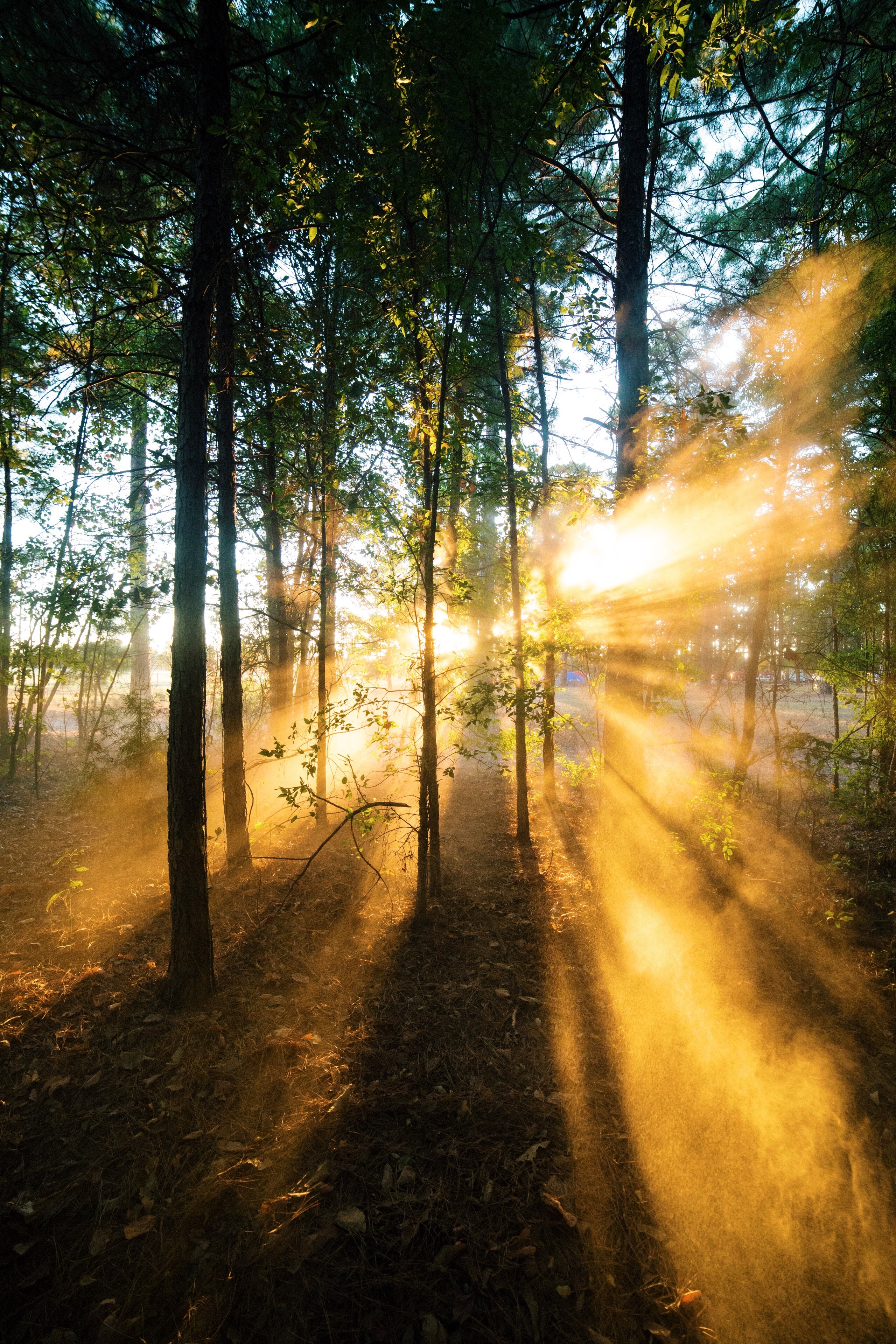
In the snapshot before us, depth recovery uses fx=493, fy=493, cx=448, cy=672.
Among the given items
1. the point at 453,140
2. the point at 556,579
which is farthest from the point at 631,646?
the point at 453,140

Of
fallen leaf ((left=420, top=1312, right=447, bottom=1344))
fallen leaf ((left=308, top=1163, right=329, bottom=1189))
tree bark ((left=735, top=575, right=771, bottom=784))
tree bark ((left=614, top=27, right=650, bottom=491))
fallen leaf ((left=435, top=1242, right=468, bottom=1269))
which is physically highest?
tree bark ((left=614, top=27, right=650, bottom=491))

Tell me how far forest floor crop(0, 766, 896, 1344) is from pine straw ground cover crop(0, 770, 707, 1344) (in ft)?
0.04

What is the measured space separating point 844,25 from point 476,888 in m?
11.3

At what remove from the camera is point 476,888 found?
7.05 meters

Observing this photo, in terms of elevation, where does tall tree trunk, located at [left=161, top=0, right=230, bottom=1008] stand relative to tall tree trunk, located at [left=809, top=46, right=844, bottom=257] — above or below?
below

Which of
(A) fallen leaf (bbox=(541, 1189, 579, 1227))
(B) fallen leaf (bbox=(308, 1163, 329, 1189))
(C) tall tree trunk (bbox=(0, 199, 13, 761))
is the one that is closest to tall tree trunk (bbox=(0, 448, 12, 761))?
(C) tall tree trunk (bbox=(0, 199, 13, 761))

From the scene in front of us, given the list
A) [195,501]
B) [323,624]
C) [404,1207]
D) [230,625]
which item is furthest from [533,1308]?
[323,624]

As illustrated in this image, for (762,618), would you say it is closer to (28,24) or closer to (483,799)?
(483,799)

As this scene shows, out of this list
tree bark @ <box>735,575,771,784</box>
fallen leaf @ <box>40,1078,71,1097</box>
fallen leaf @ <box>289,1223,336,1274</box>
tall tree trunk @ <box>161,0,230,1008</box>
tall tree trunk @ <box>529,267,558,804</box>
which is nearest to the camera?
fallen leaf @ <box>289,1223,336,1274</box>

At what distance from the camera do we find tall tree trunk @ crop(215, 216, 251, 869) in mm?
6293

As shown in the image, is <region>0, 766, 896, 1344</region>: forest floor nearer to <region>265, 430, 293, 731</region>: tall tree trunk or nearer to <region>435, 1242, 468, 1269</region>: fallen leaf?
<region>435, 1242, 468, 1269</region>: fallen leaf

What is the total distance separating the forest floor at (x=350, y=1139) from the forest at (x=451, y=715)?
28mm

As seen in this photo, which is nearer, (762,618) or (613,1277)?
(613,1277)

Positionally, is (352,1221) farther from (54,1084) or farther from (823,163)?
(823,163)
